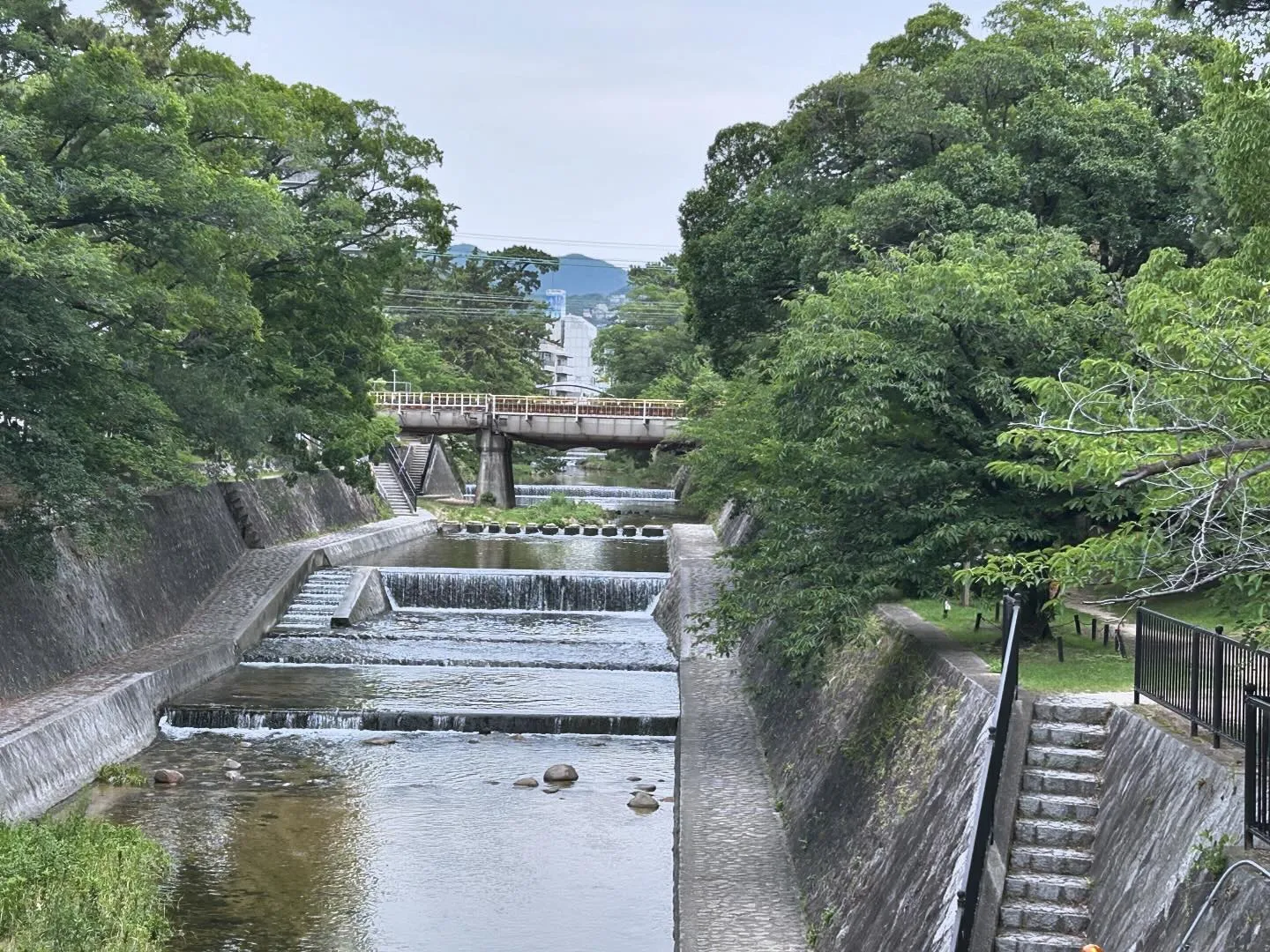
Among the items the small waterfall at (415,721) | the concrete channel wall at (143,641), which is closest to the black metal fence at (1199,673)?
the small waterfall at (415,721)

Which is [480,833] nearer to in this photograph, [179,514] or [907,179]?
[179,514]

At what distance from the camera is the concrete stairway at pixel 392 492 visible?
51156 mm

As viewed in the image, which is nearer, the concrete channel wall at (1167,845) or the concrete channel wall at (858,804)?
the concrete channel wall at (1167,845)

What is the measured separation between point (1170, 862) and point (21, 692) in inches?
620

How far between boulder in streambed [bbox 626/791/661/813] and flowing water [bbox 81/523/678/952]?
0.43 ft

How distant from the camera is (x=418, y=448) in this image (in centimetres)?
6625

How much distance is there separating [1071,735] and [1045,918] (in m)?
1.82

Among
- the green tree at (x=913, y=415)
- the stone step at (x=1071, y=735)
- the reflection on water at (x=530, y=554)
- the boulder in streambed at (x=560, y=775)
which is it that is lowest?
the reflection on water at (x=530, y=554)

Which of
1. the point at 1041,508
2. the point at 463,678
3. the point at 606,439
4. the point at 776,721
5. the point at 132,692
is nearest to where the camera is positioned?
the point at 1041,508

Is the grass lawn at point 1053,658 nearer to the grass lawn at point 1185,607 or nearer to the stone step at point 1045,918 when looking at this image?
the grass lawn at point 1185,607

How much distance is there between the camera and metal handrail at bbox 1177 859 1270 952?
6.57m

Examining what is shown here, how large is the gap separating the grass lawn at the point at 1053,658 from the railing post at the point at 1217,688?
2.69 metres

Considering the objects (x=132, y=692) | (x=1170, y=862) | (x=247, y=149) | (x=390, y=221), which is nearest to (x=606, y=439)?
(x=390, y=221)

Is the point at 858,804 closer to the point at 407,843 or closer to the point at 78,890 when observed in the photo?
the point at 407,843
